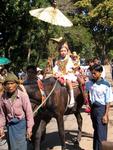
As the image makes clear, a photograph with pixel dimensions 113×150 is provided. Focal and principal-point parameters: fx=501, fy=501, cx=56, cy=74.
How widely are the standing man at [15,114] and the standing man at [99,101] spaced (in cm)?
173

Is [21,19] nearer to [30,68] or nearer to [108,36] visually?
[30,68]

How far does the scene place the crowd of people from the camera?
7039 mm

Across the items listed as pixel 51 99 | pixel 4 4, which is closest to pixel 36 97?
pixel 51 99

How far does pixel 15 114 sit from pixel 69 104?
12.5ft

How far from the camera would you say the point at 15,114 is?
7055mm

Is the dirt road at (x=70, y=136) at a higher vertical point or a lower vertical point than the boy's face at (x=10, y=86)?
lower

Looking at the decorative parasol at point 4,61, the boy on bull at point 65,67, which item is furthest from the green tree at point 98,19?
the boy on bull at point 65,67

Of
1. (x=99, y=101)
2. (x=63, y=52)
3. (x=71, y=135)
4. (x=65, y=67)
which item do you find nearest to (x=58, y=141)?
(x=71, y=135)

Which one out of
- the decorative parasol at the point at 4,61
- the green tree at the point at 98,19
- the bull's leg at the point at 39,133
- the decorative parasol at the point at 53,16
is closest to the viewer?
the bull's leg at the point at 39,133

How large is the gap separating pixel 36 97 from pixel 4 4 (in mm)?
10908

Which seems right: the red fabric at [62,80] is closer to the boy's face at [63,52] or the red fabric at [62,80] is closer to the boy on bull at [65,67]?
the boy on bull at [65,67]

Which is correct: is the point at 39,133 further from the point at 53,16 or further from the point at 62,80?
the point at 53,16

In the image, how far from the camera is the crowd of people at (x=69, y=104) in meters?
7.04

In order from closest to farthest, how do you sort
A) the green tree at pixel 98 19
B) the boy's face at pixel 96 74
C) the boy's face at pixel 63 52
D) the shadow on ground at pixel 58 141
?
1. the boy's face at pixel 96 74
2. the boy's face at pixel 63 52
3. the shadow on ground at pixel 58 141
4. the green tree at pixel 98 19
